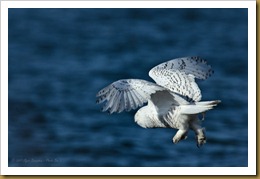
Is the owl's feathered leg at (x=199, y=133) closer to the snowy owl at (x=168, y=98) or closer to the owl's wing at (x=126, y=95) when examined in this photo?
the snowy owl at (x=168, y=98)

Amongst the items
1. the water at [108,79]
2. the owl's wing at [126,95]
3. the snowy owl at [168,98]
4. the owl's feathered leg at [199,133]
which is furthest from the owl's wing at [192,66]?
the water at [108,79]

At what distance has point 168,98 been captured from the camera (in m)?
4.95

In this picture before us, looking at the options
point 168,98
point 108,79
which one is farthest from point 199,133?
point 108,79

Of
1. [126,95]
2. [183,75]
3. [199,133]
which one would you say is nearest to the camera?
[126,95]

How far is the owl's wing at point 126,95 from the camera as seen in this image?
177 inches

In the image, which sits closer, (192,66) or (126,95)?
(126,95)

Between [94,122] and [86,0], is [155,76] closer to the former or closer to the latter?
[86,0]

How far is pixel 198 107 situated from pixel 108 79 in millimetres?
8092

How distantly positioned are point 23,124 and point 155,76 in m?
4.53

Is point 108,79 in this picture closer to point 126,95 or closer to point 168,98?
point 168,98

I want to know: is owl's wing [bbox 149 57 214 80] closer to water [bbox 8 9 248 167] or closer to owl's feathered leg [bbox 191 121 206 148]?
owl's feathered leg [bbox 191 121 206 148]

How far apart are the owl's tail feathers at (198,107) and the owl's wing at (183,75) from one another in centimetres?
34

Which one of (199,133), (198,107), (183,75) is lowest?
(199,133)

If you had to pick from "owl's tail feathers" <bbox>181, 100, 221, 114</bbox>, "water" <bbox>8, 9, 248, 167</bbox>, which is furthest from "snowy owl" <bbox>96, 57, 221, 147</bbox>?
"water" <bbox>8, 9, 248, 167</bbox>
